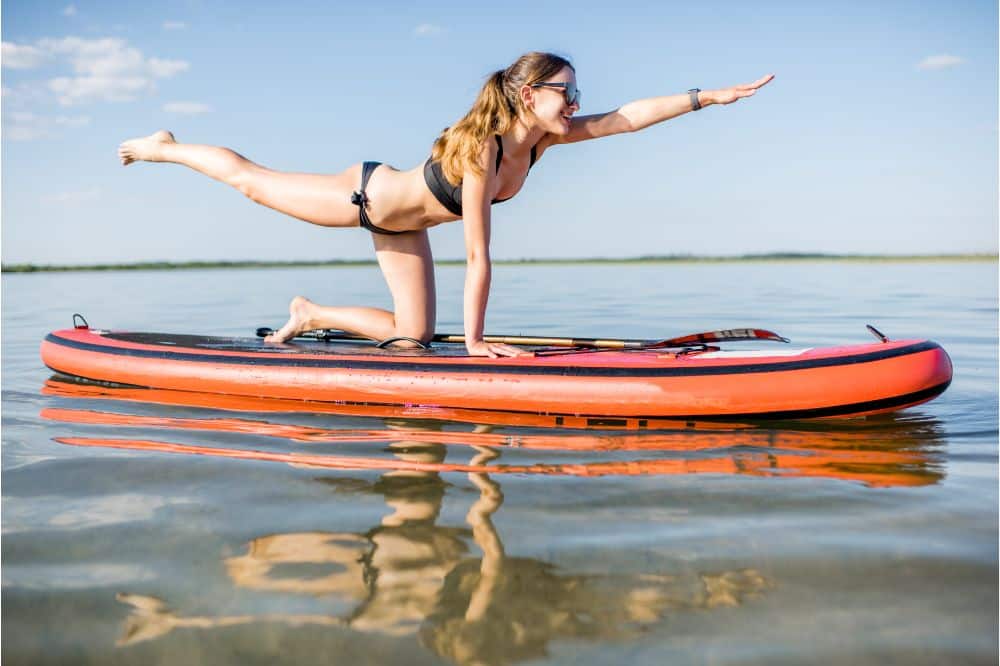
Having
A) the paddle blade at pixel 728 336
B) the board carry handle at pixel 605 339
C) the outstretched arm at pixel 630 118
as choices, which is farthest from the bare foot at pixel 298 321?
the paddle blade at pixel 728 336

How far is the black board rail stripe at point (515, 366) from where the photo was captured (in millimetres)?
4004

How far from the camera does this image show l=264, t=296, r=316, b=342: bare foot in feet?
18.2

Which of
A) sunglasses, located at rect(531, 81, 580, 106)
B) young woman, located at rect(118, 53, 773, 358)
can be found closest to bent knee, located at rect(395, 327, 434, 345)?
young woman, located at rect(118, 53, 773, 358)

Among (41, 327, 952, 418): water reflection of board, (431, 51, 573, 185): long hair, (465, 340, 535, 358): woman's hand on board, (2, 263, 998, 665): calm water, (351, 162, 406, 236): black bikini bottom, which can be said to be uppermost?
(431, 51, 573, 185): long hair

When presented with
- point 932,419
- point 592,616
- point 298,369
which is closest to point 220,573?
point 592,616

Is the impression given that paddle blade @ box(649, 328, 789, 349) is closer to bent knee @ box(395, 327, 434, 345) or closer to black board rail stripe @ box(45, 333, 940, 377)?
black board rail stripe @ box(45, 333, 940, 377)

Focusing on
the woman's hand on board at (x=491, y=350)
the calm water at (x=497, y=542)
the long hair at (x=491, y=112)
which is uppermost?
the long hair at (x=491, y=112)

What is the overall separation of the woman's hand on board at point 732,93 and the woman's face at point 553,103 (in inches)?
28.0

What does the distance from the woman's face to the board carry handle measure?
1.20 meters

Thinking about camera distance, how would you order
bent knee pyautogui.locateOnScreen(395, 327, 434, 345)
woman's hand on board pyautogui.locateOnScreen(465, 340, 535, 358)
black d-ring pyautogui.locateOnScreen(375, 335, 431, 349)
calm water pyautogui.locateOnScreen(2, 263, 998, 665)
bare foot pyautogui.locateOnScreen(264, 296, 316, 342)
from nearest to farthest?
calm water pyautogui.locateOnScreen(2, 263, 998, 665) → woman's hand on board pyautogui.locateOnScreen(465, 340, 535, 358) → black d-ring pyautogui.locateOnScreen(375, 335, 431, 349) → bent knee pyautogui.locateOnScreen(395, 327, 434, 345) → bare foot pyautogui.locateOnScreen(264, 296, 316, 342)

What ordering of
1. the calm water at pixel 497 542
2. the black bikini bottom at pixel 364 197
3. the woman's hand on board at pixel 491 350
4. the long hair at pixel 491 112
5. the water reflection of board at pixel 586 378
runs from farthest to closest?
the black bikini bottom at pixel 364 197 < the woman's hand on board at pixel 491 350 < the long hair at pixel 491 112 < the water reflection of board at pixel 586 378 < the calm water at pixel 497 542

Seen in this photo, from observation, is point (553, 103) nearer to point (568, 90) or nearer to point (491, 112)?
point (568, 90)

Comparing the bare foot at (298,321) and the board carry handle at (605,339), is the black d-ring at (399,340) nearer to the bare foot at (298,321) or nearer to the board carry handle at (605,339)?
the board carry handle at (605,339)

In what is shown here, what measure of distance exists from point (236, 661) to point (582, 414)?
8.25ft
